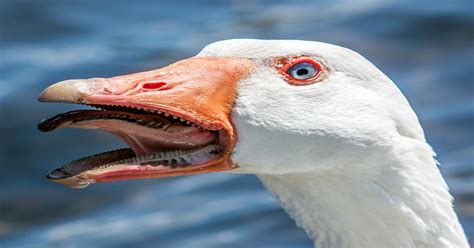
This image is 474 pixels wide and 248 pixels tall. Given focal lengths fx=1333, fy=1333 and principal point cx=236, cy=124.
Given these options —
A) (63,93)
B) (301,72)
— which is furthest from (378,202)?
(63,93)

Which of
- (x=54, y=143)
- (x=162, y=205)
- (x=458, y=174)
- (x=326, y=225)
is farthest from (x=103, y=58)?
(x=326, y=225)

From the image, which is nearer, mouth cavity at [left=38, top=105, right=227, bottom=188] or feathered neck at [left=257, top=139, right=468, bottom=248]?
mouth cavity at [left=38, top=105, right=227, bottom=188]

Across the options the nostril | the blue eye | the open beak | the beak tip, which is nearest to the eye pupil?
the blue eye

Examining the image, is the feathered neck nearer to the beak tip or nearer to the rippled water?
the beak tip

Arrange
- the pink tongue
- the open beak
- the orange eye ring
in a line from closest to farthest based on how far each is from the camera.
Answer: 1. the open beak
2. the pink tongue
3. the orange eye ring

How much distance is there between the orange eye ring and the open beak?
174 mm

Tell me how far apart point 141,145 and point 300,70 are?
76 centimetres

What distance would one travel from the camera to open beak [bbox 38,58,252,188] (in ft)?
17.8

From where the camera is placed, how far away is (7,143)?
38.8ft

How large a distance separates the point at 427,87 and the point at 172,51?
8.72 feet

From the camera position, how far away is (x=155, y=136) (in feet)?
18.3

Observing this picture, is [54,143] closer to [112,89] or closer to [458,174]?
[458,174]

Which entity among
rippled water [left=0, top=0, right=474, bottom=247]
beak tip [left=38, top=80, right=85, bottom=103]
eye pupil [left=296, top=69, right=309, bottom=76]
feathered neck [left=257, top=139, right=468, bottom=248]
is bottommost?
feathered neck [left=257, top=139, right=468, bottom=248]

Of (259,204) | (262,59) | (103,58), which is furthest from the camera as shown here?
(103,58)
